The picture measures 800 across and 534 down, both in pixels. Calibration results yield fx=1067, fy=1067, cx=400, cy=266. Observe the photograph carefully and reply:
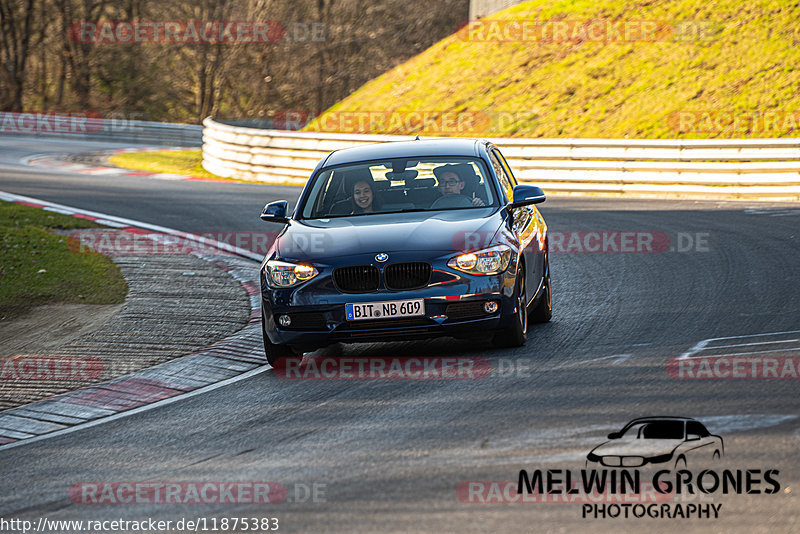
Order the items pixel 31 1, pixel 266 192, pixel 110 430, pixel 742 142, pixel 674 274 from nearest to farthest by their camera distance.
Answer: pixel 110 430
pixel 674 274
pixel 742 142
pixel 266 192
pixel 31 1

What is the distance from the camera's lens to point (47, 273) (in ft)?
41.0

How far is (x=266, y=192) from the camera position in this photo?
22109 millimetres

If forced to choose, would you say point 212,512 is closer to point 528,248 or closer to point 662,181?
point 528,248

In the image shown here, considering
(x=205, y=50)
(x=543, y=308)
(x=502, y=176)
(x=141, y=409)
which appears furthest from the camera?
(x=205, y=50)

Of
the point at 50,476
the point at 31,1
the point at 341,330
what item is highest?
the point at 31,1

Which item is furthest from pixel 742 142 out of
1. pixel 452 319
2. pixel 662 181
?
pixel 452 319

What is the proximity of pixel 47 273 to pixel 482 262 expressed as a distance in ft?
21.7

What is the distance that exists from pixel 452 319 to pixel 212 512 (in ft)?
10.0

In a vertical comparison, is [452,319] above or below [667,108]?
below

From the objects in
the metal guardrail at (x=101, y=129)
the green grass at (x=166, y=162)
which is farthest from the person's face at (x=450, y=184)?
the metal guardrail at (x=101, y=129)

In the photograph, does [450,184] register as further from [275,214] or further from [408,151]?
[275,214]

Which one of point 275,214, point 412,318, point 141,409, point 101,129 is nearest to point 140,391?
point 141,409

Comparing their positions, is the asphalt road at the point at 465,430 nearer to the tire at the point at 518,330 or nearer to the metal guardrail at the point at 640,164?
the tire at the point at 518,330

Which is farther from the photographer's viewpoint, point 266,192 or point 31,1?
point 31,1
